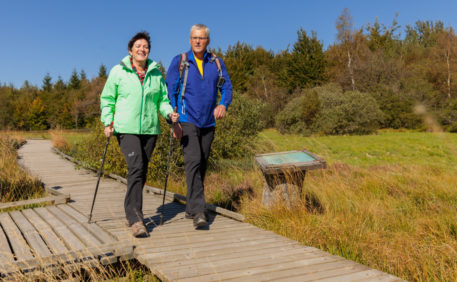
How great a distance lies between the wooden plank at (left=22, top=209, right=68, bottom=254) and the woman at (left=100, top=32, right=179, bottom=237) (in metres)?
0.71

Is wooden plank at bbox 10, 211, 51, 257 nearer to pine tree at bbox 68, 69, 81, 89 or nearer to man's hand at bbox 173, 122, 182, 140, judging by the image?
man's hand at bbox 173, 122, 182, 140

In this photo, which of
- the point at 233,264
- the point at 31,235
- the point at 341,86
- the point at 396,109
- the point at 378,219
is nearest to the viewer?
the point at 233,264

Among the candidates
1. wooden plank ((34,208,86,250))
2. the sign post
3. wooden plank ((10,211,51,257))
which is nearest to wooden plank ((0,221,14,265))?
wooden plank ((10,211,51,257))

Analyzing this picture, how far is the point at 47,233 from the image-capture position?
3.85 meters

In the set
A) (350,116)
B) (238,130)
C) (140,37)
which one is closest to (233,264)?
(140,37)

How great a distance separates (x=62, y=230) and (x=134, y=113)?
151 cm

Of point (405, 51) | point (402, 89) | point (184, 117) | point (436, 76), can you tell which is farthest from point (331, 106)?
point (184, 117)

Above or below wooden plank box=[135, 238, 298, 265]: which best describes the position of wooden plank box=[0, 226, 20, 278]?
above

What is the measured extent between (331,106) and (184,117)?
2803cm

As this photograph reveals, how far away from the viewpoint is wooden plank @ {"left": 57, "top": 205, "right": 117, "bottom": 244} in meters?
3.61

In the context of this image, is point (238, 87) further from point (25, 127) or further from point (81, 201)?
point (81, 201)

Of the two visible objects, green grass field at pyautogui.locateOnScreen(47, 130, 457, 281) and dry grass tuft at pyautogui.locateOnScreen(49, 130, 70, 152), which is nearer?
green grass field at pyautogui.locateOnScreen(47, 130, 457, 281)

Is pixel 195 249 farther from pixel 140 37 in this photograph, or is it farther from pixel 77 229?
pixel 140 37

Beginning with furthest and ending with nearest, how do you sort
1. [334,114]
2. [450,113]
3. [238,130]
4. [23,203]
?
[334,114], [450,113], [238,130], [23,203]
